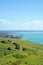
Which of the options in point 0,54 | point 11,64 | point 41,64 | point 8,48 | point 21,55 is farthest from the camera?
point 8,48

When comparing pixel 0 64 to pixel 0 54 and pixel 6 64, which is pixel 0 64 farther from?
pixel 0 54

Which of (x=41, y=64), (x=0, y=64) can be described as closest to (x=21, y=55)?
(x=0, y=64)

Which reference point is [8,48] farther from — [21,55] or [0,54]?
[21,55]

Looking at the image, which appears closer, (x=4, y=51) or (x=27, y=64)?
(x=27, y=64)

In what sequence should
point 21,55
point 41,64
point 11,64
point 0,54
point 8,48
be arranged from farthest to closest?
point 8,48, point 0,54, point 21,55, point 11,64, point 41,64

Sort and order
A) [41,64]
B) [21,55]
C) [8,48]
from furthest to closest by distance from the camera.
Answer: [8,48] < [21,55] < [41,64]

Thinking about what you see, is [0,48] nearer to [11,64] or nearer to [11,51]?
[11,51]

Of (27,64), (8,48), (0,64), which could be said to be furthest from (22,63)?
(8,48)

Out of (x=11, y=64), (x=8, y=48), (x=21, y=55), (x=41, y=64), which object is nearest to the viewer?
(x=41, y=64)

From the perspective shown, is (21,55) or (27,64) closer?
(27,64)

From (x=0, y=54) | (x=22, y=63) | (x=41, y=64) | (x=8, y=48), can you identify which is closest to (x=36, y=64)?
(x=41, y=64)
